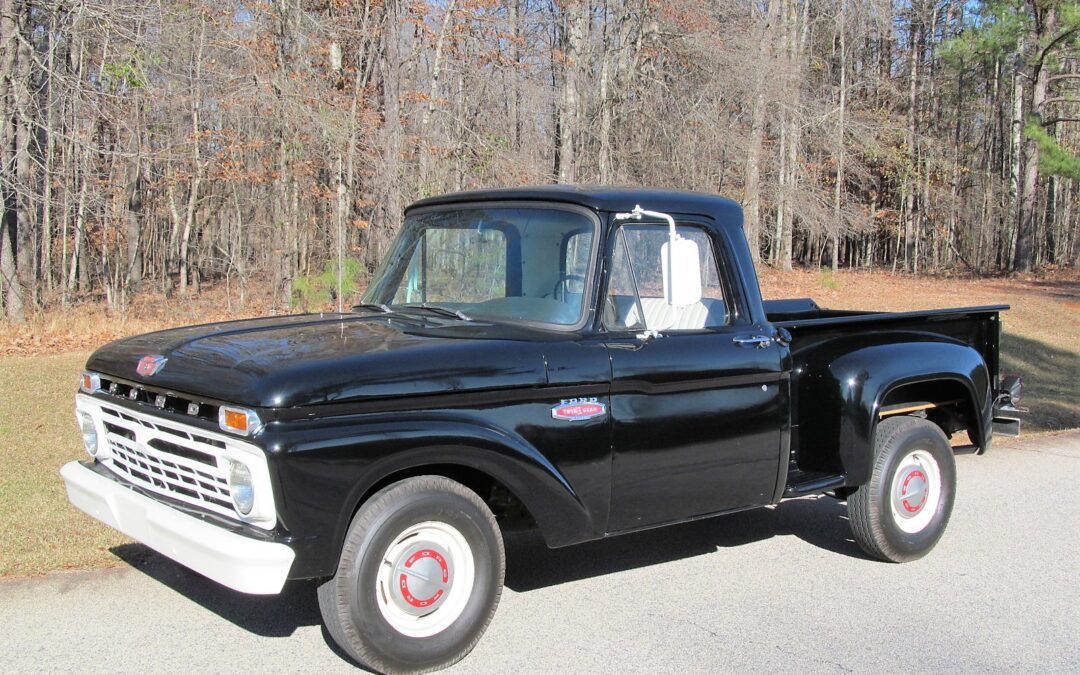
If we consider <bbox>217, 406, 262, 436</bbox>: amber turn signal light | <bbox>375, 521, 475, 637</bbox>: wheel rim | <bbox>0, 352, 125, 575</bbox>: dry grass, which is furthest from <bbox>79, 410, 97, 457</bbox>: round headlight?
<bbox>375, 521, 475, 637</bbox>: wheel rim

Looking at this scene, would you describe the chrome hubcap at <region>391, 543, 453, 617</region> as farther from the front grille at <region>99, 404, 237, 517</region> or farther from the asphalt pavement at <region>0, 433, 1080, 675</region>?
the front grille at <region>99, 404, 237, 517</region>

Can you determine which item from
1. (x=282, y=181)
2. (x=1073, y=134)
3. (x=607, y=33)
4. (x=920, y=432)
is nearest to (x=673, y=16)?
(x=607, y=33)

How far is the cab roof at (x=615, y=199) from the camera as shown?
488 cm

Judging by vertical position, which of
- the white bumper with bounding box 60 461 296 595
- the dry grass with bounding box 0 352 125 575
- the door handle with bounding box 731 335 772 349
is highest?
the door handle with bounding box 731 335 772 349

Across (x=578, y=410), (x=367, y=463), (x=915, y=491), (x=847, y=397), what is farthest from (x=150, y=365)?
(x=915, y=491)

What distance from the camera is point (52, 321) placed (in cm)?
1472

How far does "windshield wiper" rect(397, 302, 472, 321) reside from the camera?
4988mm

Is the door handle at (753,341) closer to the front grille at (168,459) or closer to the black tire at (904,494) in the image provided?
the black tire at (904,494)

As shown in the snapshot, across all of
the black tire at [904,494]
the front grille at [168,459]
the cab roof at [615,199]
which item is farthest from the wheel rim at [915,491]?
the front grille at [168,459]

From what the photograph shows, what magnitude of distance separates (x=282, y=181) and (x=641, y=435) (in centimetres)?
1498

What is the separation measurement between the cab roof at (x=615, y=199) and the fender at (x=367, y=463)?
133cm

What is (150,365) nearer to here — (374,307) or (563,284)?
(374,307)

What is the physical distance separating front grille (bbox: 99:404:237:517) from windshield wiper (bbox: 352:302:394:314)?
1450mm

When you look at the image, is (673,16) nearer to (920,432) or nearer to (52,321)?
(52,321)
